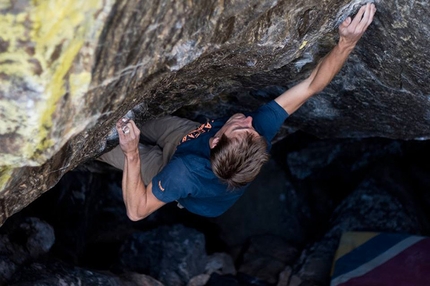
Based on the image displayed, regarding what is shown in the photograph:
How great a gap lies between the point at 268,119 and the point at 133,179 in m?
1.01

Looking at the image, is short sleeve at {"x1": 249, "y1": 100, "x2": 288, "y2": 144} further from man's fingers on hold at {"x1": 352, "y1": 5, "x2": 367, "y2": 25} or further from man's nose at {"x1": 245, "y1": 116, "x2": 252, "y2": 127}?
man's fingers on hold at {"x1": 352, "y1": 5, "x2": 367, "y2": 25}

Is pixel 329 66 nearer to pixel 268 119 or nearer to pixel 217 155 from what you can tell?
pixel 268 119

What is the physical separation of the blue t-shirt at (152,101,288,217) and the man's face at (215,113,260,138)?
0.19 m

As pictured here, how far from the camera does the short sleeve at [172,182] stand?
11.7 feet

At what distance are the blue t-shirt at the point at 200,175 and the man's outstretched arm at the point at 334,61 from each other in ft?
0.37

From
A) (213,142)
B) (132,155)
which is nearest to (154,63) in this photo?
Result: (132,155)

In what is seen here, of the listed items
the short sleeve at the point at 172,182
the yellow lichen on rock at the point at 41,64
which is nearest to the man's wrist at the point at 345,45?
the short sleeve at the point at 172,182

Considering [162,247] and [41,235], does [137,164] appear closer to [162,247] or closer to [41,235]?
[41,235]

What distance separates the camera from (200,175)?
144 inches

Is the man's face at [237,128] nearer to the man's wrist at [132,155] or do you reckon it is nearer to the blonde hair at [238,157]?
the blonde hair at [238,157]

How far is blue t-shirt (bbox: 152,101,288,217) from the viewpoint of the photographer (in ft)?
11.8

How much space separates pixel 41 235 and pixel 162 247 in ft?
4.72

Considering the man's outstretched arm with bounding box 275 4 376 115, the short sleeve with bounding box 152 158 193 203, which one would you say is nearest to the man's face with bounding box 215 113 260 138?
the short sleeve with bounding box 152 158 193 203

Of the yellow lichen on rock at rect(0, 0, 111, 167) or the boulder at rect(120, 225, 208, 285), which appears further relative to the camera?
the boulder at rect(120, 225, 208, 285)
